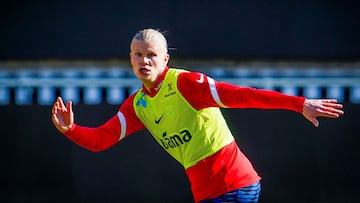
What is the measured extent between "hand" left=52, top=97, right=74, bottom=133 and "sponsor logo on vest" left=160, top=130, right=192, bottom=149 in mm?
575

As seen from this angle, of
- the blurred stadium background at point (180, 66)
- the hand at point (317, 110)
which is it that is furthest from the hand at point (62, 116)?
the blurred stadium background at point (180, 66)

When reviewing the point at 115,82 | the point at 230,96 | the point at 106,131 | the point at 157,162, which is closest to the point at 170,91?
the point at 230,96

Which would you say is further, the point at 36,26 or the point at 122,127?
the point at 36,26

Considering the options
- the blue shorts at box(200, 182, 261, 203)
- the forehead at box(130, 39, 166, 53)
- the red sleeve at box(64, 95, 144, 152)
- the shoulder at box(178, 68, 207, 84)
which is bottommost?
the blue shorts at box(200, 182, 261, 203)

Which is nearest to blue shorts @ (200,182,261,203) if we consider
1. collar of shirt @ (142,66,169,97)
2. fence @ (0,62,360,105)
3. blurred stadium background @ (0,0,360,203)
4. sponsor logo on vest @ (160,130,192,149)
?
sponsor logo on vest @ (160,130,192,149)

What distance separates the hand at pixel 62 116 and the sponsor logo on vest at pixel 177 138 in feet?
1.89

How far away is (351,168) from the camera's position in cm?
909

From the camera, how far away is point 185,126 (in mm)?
5113

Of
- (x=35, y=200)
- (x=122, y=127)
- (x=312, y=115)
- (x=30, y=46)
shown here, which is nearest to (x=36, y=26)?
(x=30, y=46)

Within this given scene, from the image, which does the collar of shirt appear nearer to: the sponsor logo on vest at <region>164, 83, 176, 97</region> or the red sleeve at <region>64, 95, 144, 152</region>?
the sponsor logo on vest at <region>164, 83, 176, 97</region>

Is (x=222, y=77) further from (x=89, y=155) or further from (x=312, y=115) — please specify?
(x=312, y=115)

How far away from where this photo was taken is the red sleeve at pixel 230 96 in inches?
190

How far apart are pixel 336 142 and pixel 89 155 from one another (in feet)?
7.75

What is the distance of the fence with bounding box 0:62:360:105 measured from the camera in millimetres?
9266
